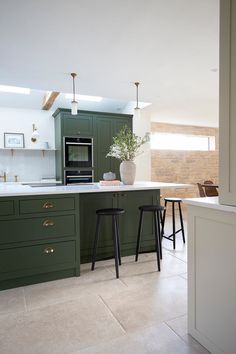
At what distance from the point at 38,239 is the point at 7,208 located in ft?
1.45

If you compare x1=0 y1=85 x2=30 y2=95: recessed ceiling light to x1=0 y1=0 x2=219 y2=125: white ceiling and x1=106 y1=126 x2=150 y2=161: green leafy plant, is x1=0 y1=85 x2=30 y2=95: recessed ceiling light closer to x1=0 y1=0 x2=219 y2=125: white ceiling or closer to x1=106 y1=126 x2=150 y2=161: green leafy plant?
x1=0 y1=0 x2=219 y2=125: white ceiling

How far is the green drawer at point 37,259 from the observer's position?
90.6 inches

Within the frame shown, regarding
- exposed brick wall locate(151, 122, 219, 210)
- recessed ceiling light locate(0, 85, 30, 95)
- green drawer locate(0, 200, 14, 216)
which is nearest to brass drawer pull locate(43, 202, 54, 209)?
green drawer locate(0, 200, 14, 216)

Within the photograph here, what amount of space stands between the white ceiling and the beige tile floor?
247 centimetres

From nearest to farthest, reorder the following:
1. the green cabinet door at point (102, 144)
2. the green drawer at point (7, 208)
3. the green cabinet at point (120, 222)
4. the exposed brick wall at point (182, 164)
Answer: the green drawer at point (7, 208), the green cabinet at point (120, 222), the green cabinet door at point (102, 144), the exposed brick wall at point (182, 164)

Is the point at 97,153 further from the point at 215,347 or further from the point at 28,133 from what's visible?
the point at 215,347

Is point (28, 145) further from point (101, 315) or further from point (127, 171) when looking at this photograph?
point (101, 315)

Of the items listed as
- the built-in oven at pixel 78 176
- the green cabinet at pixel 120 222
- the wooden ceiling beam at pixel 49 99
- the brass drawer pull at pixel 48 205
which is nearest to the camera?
the brass drawer pull at pixel 48 205

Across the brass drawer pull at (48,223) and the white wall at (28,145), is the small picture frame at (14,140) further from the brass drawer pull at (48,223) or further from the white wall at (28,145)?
the brass drawer pull at (48,223)

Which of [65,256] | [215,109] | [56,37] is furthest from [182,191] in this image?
[56,37]

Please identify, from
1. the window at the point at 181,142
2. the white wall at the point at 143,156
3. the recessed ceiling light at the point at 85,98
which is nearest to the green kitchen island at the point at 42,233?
the white wall at the point at 143,156

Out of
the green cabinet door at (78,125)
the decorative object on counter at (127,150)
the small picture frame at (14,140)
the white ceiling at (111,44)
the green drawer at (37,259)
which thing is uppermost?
the white ceiling at (111,44)

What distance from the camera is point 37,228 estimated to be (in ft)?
7.97

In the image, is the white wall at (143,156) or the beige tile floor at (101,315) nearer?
the beige tile floor at (101,315)
